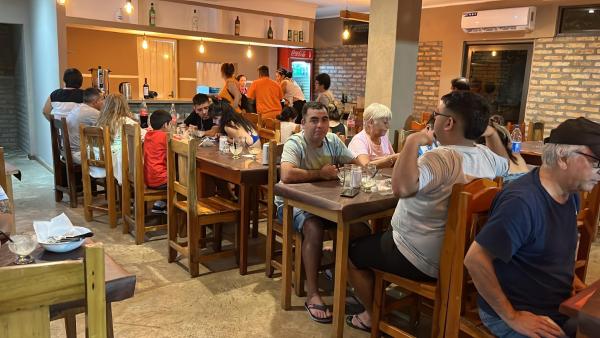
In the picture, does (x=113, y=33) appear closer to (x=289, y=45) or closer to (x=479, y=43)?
(x=289, y=45)

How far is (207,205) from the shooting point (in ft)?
11.6

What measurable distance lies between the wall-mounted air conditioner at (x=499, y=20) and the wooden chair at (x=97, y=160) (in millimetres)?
5664

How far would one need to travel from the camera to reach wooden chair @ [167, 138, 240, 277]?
321 centimetres

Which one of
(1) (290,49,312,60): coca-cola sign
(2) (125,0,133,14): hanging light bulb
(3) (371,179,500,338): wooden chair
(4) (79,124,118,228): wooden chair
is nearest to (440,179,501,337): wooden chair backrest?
(3) (371,179,500,338): wooden chair

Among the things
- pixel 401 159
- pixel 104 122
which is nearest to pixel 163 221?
pixel 104 122

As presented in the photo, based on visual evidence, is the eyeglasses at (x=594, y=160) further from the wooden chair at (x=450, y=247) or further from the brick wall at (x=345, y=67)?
the brick wall at (x=345, y=67)

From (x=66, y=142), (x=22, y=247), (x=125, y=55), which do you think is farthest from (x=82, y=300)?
(x=125, y=55)

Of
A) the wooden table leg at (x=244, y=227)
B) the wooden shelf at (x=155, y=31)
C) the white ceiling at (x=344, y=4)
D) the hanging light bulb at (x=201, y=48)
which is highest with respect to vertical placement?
the white ceiling at (x=344, y=4)

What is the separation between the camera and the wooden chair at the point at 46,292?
39.7 inches

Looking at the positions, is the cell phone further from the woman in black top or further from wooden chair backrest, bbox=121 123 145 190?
the woman in black top

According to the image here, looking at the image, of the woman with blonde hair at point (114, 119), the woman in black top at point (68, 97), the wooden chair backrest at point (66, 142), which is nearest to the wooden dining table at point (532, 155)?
the woman with blonde hair at point (114, 119)

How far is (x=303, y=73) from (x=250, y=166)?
7.38 metres

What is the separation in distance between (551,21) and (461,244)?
605cm

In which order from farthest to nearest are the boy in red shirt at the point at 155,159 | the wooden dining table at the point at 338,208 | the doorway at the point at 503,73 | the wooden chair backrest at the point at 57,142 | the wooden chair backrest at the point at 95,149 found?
the doorway at the point at 503,73 → the wooden chair backrest at the point at 57,142 → the wooden chair backrest at the point at 95,149 → the boy in red shirt at the point at 155,159 → the wooden dining table at the point at 338,208
